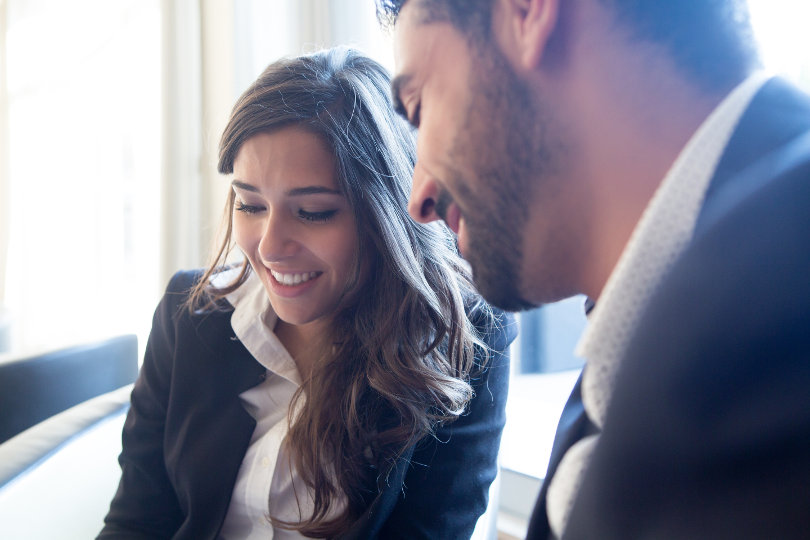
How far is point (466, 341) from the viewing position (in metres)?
1.01

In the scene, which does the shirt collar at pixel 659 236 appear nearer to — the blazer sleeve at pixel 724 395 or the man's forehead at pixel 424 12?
the blazer sleeve at pixel 724 395

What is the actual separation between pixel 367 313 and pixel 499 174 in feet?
1.77

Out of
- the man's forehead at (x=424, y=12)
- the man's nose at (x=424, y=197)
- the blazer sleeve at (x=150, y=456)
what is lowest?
the blazer sleeve at (x=150, y=456)

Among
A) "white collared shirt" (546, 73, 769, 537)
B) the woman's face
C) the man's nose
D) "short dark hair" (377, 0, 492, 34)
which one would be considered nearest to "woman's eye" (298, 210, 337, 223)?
the woman's face

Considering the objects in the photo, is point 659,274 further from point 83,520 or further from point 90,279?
point 90,279

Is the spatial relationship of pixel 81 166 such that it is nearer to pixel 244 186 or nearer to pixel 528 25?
pixel 244 186

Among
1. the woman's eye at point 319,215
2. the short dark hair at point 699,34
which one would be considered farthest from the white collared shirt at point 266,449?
the short dark hair at point 699,34

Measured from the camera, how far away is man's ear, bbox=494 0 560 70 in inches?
18.7

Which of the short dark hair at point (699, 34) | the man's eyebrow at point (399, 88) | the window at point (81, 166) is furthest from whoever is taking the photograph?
the window at point (81, 166)

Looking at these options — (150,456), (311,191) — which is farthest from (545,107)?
(150,456)

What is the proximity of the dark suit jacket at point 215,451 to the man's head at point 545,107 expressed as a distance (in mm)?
472

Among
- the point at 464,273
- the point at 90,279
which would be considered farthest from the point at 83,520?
the point at 90,279

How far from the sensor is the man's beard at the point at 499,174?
51 centimetres

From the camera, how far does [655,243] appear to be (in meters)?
0.44
